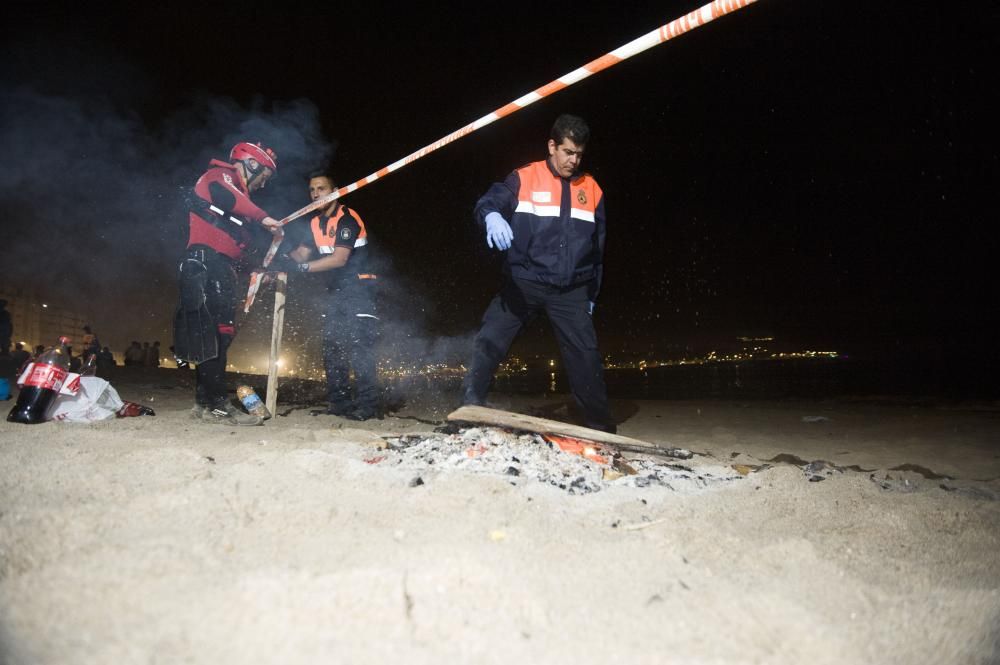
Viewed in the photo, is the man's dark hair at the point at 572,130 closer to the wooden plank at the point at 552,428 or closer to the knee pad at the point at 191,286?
the wooden plank at the point at 552,428

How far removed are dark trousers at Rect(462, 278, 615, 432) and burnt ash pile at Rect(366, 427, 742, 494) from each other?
2.15ft

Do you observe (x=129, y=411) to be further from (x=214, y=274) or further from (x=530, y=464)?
(x=530, y=464)

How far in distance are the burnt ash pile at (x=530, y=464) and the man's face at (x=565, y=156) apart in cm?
192

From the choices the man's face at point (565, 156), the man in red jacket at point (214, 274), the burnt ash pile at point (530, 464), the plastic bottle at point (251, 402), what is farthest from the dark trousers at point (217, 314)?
the man's face at point (565, 156)

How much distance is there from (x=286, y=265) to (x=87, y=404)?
189 centimetres

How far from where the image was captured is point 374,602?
1.08 metres

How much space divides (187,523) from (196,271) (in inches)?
97.2

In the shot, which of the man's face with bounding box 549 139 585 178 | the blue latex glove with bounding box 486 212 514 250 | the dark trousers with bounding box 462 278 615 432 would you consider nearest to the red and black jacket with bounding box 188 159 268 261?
the blue latex glove with bounding box 486 212 514 250

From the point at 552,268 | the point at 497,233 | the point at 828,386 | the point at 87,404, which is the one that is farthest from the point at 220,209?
the point at 828,386

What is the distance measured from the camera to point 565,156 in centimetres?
347

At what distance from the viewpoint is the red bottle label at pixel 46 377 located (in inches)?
110

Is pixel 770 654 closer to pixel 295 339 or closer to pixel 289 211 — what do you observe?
pixel 289 211

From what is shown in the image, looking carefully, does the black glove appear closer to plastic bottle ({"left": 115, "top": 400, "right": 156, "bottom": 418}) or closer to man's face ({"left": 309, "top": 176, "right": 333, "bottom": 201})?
man's face ({"left": 309, "top": 176, "right": 333, "bottom": 201})

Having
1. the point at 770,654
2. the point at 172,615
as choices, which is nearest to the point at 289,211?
the point at 172,615
